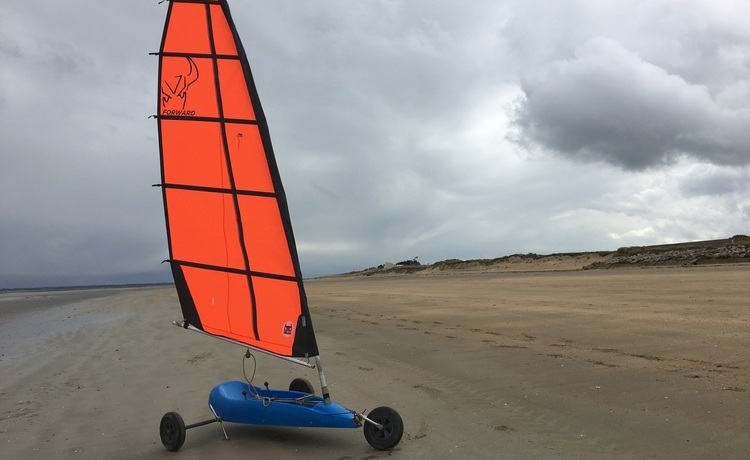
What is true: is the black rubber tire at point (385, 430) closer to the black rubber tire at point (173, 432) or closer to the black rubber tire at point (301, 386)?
the black rubber tire at point (301, 386)

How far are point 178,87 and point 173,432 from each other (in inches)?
131

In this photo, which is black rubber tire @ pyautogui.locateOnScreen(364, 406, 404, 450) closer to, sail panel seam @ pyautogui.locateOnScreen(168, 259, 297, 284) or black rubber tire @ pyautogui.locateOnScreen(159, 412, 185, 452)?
sail panel seam @ pyautogui.locateOnScreen(168, 259, 297, 284)

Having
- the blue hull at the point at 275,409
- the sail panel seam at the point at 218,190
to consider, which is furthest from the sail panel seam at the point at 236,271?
the blue hull at the point at 275,409

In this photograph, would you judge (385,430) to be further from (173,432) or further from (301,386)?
(173,432)

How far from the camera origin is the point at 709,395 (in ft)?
16.8

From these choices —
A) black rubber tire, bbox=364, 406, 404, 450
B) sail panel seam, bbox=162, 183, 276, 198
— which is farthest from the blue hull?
sail panel seam, bbox=162, 183, 276, 198

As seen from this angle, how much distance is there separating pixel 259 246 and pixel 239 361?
4458mm

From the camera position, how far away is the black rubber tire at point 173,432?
4605mm

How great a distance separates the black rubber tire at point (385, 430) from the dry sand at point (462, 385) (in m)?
0.13

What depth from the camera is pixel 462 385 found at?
20.9ft

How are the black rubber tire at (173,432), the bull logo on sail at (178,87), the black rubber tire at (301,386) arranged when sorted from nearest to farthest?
1. the black rubber tire at (173,432)
2. the bull logo on sail at (178,87)
3. the black rubber tire at (301,386)

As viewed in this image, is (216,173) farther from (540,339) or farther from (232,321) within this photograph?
(540,339)

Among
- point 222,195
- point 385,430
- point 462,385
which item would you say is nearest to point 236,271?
point 222,195

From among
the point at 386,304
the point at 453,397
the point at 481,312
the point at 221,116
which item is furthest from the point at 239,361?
the point at 386,304
